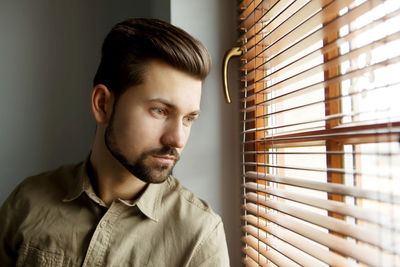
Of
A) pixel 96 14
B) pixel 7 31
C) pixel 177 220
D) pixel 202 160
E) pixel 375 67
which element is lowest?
pixel 177 220

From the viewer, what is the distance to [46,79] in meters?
1.62

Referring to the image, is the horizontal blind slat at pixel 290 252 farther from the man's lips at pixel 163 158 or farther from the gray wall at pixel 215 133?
the man's lips at pixel 163 158

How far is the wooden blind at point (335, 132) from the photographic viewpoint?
1.77 ft

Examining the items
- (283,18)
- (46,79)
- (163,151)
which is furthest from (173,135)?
(46,79)

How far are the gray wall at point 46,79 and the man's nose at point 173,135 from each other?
0.90 m

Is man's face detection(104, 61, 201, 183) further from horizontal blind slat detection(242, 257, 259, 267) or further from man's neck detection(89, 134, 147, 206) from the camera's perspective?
horizontal blind slat detection(242, 257, 259, 267)

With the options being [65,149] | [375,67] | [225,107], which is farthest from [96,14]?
[375,67]

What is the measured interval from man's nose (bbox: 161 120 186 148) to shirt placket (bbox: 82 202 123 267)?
0.29 metres

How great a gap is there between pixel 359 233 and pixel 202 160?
69cm

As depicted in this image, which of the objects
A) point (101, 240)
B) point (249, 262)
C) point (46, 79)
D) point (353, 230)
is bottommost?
point (249, 262)

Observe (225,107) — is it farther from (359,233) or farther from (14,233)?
(14,233)

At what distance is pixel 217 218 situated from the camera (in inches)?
40.1

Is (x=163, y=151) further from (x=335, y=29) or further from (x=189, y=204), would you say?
(x=335, y=29)

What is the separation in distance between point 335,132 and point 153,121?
493mm
